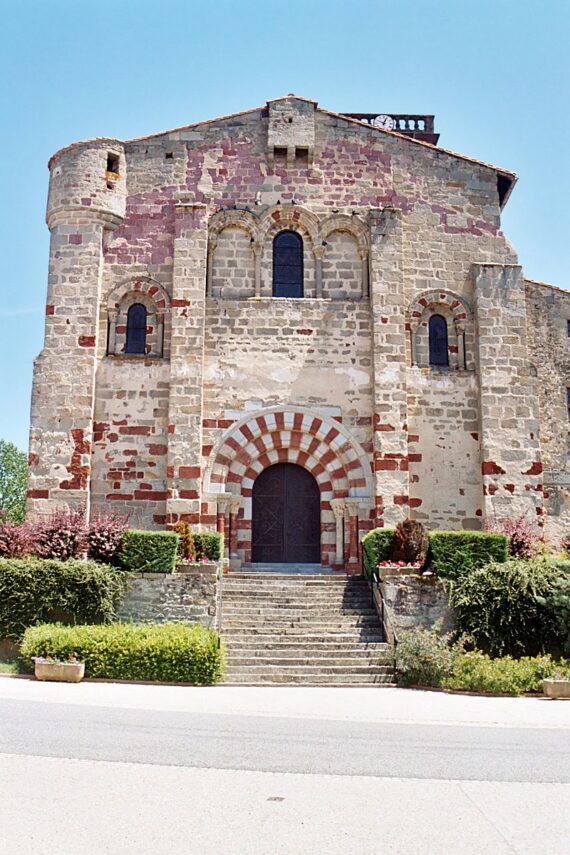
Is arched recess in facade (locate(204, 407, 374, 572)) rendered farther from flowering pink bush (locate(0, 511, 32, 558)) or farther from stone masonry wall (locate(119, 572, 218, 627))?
flowering pink bush (locate(0, 511, 32, 558))

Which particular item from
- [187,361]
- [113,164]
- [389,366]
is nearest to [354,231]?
[389,366]

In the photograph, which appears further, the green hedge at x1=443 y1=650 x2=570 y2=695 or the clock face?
the clock face

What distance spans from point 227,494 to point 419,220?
8001 mm

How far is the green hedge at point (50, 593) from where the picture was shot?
1538 cm

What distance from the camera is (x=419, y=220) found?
21125 millimetres

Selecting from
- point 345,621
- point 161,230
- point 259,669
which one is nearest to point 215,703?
point 259,669

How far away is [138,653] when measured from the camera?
1420 centimetres

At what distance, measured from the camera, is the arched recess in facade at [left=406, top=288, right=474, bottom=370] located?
813 inches

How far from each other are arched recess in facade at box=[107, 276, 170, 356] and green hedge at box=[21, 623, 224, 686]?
7.66 meters

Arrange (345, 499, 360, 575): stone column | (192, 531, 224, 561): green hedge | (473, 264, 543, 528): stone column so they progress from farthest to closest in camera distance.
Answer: (473, 264, 543, 528): stone column < (345, 499, 360, 575): stone column < (192, 531, 224, 561): green hedge

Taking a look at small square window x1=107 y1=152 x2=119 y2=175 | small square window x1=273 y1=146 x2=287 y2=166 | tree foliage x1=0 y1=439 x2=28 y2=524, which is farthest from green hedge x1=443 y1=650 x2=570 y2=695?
tree foliage x1=0 y1=439 x2=28 y2=524

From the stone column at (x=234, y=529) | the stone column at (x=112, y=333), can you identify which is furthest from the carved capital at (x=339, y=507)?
the stone column at (x=112, y=333)

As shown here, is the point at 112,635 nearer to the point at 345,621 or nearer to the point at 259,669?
the point at 259,669

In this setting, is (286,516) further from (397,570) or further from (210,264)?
(210,264)
